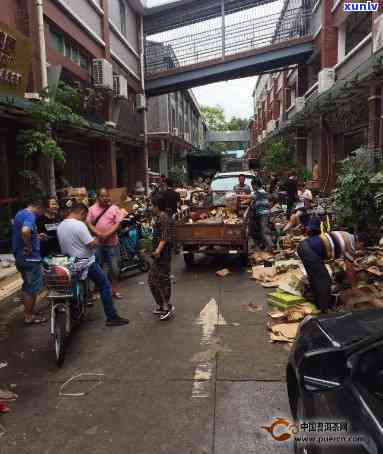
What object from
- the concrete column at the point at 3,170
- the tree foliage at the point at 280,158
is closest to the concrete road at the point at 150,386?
the concrete column at the point at 3,170

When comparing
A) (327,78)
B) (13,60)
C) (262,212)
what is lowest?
(262,212)

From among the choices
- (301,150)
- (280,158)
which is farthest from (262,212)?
(301,150)

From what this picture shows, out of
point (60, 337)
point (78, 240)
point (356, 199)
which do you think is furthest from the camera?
point (356, 199)

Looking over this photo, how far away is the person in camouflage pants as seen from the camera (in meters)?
5.47

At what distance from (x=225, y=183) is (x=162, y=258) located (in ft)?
24.9

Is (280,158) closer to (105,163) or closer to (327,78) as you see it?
(327,78)

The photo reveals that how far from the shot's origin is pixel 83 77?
13773 mm

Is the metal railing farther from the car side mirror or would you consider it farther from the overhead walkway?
the car side mirror

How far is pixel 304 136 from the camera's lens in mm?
19922

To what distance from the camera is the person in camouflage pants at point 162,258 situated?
5469mm

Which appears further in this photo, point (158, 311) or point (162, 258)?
point (158, 311)

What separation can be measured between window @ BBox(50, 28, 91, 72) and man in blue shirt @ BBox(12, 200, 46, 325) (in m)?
8.53

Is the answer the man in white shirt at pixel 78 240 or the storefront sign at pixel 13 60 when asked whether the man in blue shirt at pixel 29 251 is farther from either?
the storefront sign at pixel 13 60

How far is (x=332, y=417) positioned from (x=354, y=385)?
21 cm
